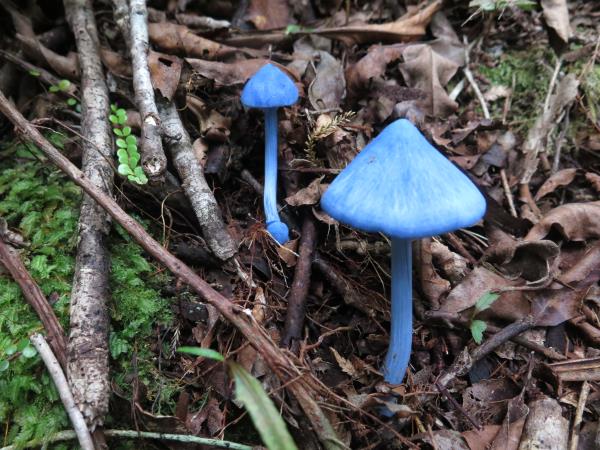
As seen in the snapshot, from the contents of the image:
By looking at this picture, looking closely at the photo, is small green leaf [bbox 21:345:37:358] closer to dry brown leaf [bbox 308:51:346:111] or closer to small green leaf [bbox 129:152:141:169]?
small green leaf [bbox 129:152:141:169]

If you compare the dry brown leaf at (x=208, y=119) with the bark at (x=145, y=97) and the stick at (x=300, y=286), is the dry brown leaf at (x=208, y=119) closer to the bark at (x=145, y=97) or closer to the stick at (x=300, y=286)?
the bark at (x=145, y=97)

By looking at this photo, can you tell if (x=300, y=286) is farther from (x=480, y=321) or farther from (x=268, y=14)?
(x=268, y=14)

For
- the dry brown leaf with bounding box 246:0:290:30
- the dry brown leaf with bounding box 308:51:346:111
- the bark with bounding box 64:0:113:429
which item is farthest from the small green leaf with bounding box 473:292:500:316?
the dry brown leaf with bounding box 246:0:290:30

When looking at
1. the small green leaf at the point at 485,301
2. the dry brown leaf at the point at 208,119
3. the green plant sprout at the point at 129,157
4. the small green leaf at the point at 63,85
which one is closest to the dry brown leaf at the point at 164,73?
the dry brown leaf at the point at 208,119

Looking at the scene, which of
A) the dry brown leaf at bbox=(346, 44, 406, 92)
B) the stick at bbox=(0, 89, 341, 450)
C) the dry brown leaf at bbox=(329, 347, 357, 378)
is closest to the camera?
the stick at bbox=(0, 89, 341, 450)

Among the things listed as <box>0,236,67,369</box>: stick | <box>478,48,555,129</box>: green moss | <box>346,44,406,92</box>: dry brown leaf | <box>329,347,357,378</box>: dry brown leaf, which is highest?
<box>346,44,406,92</box>: dry brown leaf

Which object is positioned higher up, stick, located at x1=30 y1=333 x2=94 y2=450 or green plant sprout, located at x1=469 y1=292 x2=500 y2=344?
stick, located at x1=30 y1=333 x2=94 y2=450

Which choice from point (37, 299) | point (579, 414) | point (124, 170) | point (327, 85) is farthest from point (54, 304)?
point (579, 414)
